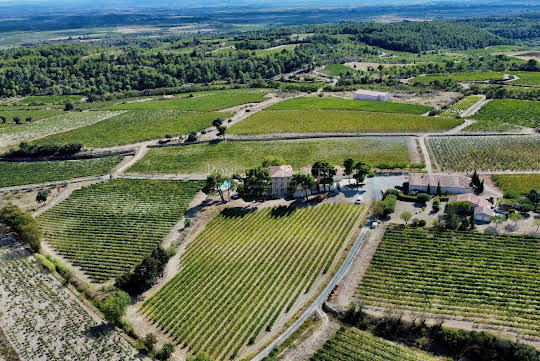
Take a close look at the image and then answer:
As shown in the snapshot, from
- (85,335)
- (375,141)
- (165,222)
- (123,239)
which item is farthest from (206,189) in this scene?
(375,141)

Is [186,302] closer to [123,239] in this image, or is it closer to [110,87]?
[123,239]

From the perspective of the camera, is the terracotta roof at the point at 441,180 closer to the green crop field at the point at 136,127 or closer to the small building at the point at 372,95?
the green crop field at the point at 136,127

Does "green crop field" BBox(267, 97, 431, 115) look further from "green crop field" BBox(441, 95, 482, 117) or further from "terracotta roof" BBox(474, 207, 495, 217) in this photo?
"terracotta roof" BBox(474, 207, 495, 217)

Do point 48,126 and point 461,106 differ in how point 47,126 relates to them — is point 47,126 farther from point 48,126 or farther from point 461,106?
point 461,106

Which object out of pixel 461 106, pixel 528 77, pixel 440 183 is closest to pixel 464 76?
pixel 528 77

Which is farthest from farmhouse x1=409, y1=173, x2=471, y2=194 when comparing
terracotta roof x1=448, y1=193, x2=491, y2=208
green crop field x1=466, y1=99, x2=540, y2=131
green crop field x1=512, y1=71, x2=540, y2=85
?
green crop field x1=512, y1=71, x2=540, y2=85

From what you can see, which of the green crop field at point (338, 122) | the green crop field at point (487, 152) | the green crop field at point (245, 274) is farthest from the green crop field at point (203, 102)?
the green crop field at point (245, 274)
